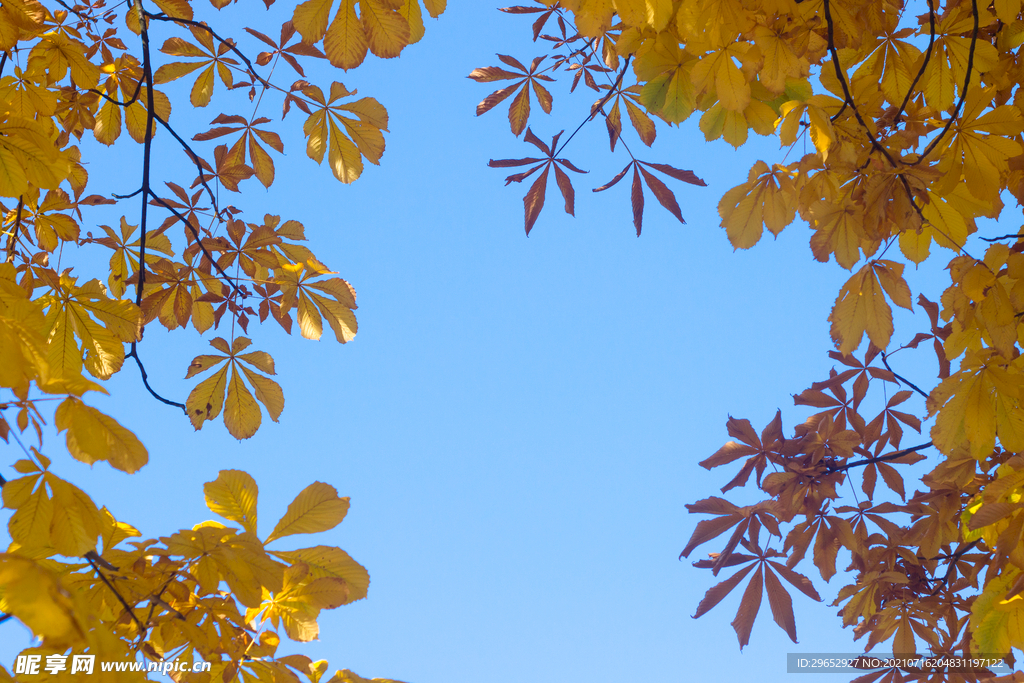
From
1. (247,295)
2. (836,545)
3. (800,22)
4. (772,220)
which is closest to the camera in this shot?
(800,22)

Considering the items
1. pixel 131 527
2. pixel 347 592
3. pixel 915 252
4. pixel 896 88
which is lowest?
pixel 347 592

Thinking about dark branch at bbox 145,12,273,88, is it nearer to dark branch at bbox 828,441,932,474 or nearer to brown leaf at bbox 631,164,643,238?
brown leaf at bbox 631,164,643,238

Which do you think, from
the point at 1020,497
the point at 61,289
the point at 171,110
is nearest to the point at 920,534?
the point at 1020,497

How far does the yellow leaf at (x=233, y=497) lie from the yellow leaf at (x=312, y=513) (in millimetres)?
74

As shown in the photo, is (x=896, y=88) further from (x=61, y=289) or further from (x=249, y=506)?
(x=61, y=289)

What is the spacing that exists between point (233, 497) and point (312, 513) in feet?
0.60

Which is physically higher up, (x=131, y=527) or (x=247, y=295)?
(x=247, y=295)

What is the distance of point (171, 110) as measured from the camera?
2.69 m

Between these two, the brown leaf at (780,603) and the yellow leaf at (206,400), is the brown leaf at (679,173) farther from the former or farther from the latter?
the yellow leaf at (206,400)

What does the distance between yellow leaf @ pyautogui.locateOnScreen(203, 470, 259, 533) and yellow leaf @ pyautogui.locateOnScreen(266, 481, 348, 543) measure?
0.07 meters

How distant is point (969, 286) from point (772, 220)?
826 mm

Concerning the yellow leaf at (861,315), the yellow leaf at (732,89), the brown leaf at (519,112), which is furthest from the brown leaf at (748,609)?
the brown leaf at (519,112)

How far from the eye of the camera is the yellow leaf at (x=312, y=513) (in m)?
1.41

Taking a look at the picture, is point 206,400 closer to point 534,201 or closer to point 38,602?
point 534,201
